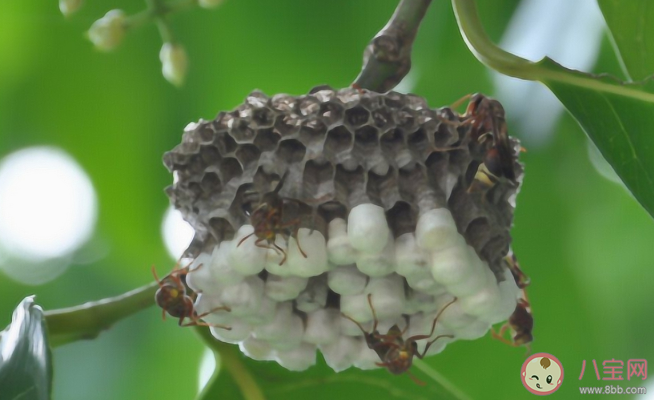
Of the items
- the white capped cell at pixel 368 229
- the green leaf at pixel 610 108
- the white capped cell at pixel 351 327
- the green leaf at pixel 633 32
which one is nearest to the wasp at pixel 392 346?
the white capped cell at pixel 351 327

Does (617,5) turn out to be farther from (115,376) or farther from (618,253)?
(115,376)

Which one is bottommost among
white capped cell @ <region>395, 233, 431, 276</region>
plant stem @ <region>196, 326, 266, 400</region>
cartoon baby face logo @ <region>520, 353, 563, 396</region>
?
cartoon baby face logo @ <region>520, 353, 563, 396</region>

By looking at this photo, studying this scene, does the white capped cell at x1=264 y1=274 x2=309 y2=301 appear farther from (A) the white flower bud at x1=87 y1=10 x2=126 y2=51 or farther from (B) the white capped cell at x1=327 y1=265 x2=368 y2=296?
(A) the white flower bud at x1=87 y1=10 x2=126 y2=51

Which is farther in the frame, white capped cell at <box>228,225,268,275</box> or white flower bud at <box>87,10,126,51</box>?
white flower bud at <box>87,10,126,51</box>

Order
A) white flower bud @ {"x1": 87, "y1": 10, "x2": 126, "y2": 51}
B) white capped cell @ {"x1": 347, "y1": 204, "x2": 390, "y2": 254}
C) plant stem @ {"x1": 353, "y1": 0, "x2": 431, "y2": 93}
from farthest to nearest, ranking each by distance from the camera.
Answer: white flower bud @ {"x1": 87, "y1": 10, "x2": 126, "y2": 51} → plant stem @ {"x1": 353, "y1": 0, "x2": 431, "y2": 93} → white capped cell @ {"x1": 347, "y1": 204, "x2": 390, "y2": 254}

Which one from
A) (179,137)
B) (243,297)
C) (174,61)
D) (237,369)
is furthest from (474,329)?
(179,137)

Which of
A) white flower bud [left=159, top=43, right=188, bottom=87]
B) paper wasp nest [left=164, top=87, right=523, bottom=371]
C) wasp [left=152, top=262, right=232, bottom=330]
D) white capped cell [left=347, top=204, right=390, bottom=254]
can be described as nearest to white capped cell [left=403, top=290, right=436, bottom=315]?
paper wasp nest [left=164, top=87, right=523, bottom=371]

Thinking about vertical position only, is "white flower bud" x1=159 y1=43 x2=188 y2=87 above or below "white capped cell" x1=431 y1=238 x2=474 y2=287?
above

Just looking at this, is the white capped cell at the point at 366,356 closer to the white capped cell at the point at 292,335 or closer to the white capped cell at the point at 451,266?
the white capped cell at the point at 292,335
